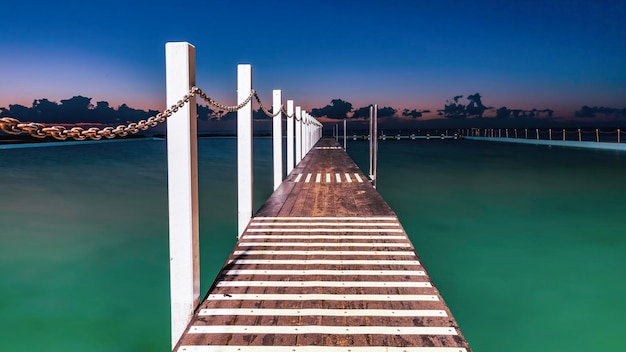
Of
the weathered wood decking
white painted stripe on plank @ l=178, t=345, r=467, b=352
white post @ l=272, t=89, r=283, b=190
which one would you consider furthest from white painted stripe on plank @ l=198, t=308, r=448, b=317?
white post @ l=272, t=89, r=283, b=190

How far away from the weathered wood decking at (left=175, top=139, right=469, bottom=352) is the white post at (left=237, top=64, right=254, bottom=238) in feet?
0.77

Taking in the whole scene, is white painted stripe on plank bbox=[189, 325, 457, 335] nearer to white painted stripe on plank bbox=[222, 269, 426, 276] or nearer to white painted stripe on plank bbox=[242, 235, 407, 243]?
white painted stripe on plank bbox=[222, 269, 426, 276]

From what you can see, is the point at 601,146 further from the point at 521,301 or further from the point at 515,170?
the point at 521,301

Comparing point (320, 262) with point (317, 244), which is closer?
point (320, 262)

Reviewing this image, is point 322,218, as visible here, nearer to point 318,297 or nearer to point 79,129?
point 318,297

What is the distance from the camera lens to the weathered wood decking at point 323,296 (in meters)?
1.99

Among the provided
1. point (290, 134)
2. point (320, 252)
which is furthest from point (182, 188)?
point (290, 134)

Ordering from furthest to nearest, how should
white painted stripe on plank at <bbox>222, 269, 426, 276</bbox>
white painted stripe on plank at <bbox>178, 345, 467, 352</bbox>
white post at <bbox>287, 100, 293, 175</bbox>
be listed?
white post at <bbox>287, 100, 293, 175</bbox> < white painted stripe on plank at <bbox>222, 269, 426, 276</bbox> < white painted stripe on plank at <bbox>178, 345, 467, 352</bbox>

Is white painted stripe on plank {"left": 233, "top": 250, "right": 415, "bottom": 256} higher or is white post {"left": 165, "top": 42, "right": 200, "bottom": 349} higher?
white post {"left": 165, "top": 42, "right": 200, "bottom": 349}

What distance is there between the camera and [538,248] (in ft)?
18.4

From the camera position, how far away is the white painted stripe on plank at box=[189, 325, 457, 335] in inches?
80.5

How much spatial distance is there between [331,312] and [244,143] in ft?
8.08

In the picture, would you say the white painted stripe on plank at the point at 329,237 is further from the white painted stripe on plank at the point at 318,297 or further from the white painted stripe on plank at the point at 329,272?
the white painted stripe on plank at the point at 318,297

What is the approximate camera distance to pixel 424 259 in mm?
5395
